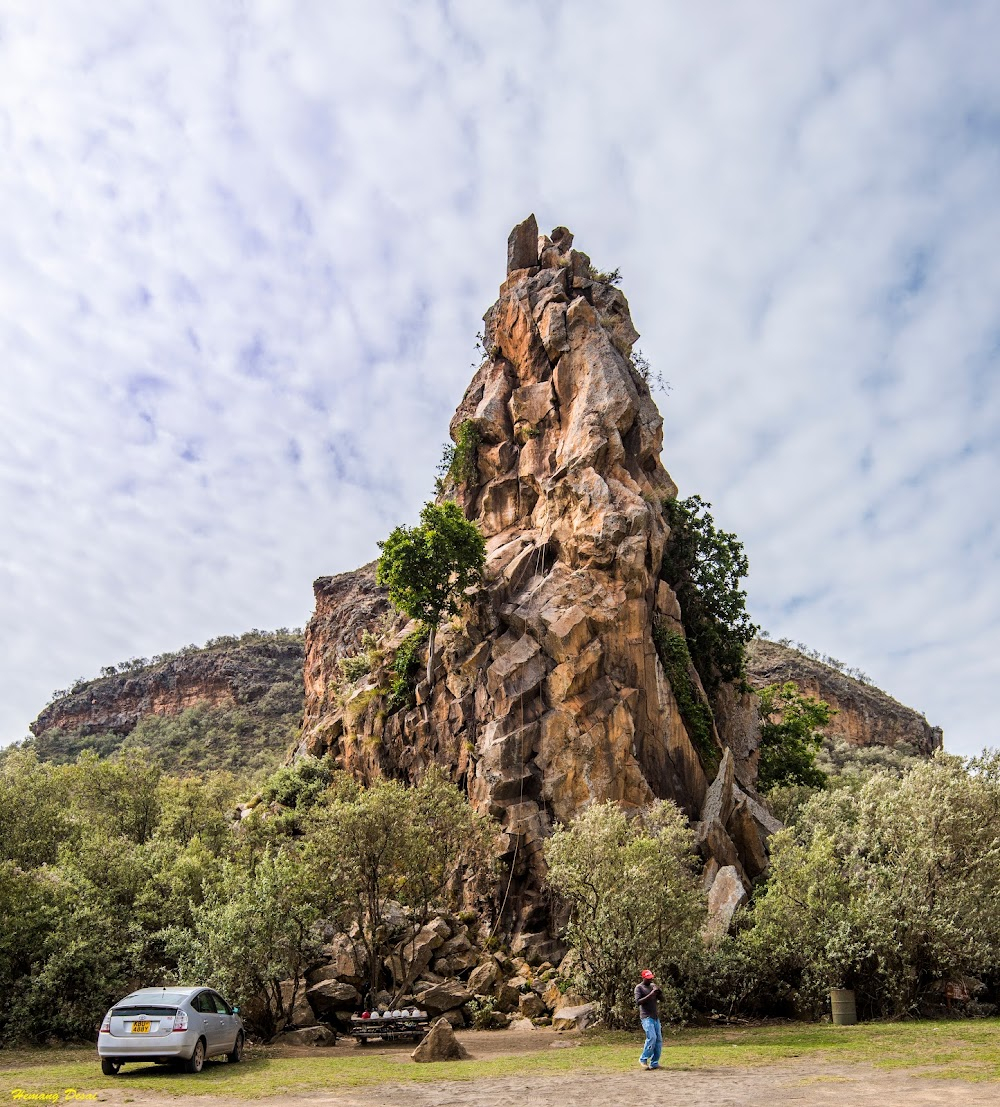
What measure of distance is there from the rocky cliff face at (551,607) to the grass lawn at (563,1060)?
14.9 meters

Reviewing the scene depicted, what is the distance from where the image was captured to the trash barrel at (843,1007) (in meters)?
22.4

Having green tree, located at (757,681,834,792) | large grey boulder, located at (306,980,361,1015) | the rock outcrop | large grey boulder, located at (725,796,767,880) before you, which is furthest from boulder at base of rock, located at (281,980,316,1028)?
the rock outcrop

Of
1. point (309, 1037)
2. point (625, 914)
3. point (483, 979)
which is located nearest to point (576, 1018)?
point (625, 914)

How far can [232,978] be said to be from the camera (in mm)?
22281

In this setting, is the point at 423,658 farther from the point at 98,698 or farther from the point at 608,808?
the point at 98,698

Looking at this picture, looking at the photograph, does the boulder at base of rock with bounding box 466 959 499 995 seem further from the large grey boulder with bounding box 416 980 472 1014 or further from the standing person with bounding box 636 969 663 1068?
the standing person with bounding box 636 969 663 1068

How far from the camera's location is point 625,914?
2342 cm

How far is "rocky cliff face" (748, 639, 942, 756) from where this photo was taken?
9669 centimetres

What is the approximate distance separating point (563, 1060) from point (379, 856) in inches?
444

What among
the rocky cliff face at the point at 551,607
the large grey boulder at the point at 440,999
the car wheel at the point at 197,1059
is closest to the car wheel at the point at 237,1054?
the car wheel at the point at 197,1059

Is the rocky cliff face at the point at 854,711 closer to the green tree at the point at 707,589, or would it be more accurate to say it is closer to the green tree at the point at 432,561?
the green tree at the point at 707,589

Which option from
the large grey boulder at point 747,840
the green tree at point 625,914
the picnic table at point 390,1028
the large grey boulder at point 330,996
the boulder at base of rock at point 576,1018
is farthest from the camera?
the large grey boulder at point 747,840

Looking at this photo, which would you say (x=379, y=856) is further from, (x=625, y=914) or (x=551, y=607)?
(x=551, y=607)

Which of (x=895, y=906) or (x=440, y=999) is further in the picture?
(x=440, y=999)
